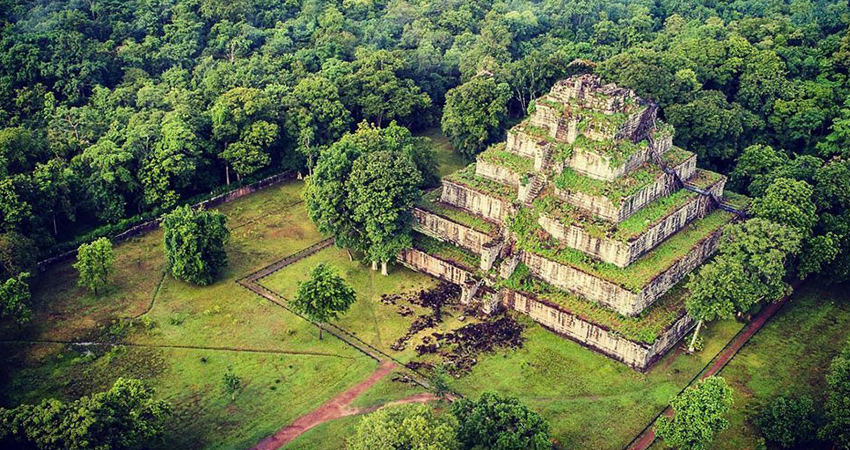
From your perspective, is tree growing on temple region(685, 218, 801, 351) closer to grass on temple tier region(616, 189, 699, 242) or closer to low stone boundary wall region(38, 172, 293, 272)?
grass on temple tier region(616, 189, 699, 242)

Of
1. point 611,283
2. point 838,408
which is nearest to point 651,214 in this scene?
point 611,283

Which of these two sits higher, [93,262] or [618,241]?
[618,241]

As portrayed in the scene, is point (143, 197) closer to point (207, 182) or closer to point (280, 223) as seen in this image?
point (207, 182)

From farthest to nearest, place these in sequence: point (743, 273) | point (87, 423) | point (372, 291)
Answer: point (372, 291)
point (743, 273)
point (87, 423)

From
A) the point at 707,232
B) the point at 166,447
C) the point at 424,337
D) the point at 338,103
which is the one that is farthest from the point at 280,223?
the point at 707,232

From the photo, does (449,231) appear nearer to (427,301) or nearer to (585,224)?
(427,301)

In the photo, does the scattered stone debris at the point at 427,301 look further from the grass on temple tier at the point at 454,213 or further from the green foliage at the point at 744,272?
the green foliage at the point at 744,272

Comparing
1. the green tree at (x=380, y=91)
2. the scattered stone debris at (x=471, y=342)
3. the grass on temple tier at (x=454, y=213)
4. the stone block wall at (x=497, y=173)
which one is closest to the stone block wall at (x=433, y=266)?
the grass on temple tier at (x=454, y=213)
